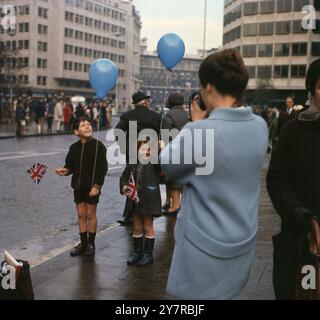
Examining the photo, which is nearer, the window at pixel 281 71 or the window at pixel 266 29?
the window at pixel 281 71

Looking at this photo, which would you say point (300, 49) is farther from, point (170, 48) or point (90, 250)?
point (90, 250)

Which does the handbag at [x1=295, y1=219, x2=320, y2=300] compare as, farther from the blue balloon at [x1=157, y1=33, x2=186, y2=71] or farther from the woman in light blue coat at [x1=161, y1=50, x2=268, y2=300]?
the blue balloon at [x1=157, y1=33, x2=186, y2=71]

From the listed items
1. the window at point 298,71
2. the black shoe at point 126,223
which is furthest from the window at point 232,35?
the black shoe at point 126,223

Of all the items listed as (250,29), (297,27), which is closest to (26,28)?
(250,29)

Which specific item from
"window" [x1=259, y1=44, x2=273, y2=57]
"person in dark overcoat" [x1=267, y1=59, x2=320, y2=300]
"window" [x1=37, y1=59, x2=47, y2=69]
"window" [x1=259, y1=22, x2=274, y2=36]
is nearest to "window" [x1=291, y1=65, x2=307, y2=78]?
"window" [x1=259, y1=44, x2=273, y2=57]

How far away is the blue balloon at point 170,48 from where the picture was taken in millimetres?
7160

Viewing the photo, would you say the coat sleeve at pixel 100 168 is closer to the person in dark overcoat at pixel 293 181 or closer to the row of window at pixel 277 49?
the person in dark overcoat at pixel 293 181

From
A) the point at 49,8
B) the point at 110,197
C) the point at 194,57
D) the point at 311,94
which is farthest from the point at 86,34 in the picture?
the point at 311,94

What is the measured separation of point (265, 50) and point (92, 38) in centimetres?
4637

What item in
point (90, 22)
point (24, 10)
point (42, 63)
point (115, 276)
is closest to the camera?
point (115, 276)

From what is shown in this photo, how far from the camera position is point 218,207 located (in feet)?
7.60

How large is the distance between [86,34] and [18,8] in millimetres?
17745

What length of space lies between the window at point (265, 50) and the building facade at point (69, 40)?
32.0 meters

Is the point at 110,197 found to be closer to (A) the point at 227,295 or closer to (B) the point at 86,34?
(A) the point at 227,295
